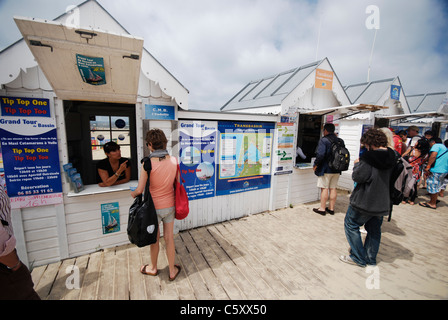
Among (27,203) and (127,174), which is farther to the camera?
(127,174)

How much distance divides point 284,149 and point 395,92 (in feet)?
18.1

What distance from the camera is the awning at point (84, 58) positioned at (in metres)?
1.73

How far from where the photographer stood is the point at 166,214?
2.48 m

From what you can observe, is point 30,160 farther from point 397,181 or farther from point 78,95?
point 397,181

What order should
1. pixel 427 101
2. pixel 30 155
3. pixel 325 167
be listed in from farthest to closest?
1. pixel 427 101
2. pixel 325 167
3. pixel 30 155

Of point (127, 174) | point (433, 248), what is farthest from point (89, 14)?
point (433, 248)

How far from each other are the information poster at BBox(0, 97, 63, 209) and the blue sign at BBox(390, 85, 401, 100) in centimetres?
938

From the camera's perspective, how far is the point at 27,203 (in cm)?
268

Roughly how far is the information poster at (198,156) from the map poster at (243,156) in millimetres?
189

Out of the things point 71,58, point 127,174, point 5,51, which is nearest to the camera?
point 71,58

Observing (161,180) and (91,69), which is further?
(161,180)

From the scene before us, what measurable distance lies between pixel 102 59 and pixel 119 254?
277 centimetres

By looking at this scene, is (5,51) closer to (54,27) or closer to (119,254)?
(54,27)

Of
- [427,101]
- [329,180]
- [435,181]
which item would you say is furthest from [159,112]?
[427,101]
